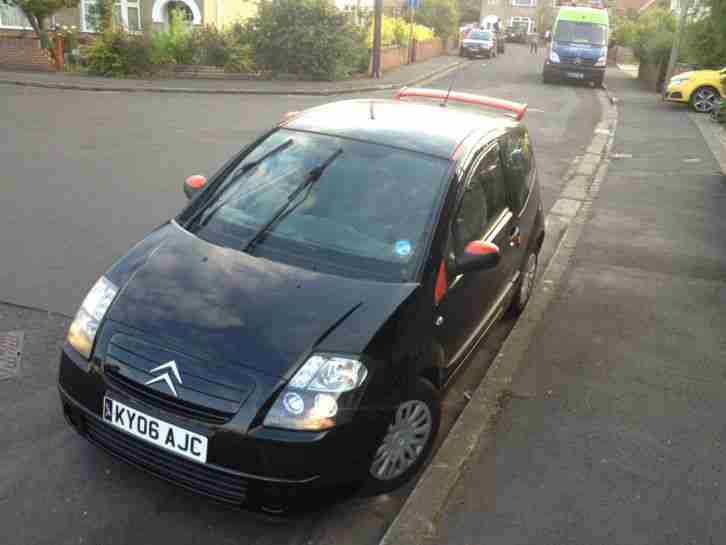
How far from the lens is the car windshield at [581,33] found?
1143 inches

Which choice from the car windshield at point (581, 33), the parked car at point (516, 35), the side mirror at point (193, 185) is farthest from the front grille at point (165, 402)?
the parked car at point (516, 35)

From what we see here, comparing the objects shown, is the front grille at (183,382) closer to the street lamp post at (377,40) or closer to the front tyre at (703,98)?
the front tyre at (703,98)

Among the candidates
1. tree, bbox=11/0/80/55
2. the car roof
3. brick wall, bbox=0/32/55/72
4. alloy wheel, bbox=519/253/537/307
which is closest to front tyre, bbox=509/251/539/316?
alloy wheel, bbox=519/253/537/307

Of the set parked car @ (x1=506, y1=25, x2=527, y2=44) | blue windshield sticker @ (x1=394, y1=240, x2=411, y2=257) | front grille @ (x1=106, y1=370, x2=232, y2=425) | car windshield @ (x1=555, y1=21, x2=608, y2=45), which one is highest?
car windshield @ (x1=555, y1=21, x2=608, y2=45)

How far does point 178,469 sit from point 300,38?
911 inches

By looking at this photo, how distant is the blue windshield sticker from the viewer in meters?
3.89

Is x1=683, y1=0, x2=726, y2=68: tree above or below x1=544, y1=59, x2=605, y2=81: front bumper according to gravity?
above

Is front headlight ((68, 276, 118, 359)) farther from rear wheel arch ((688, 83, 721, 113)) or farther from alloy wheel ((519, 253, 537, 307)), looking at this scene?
rear wheel arch ((688, 83, 721, 113))

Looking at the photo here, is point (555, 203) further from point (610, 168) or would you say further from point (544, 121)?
point (544, 121)

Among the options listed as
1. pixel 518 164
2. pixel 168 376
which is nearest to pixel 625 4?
pixel 518 164

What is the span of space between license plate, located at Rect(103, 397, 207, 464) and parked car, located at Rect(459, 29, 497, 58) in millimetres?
42249

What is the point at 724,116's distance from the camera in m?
13.4

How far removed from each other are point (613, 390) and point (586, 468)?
104 centimetres

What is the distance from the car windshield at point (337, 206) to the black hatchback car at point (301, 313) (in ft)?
0.04
